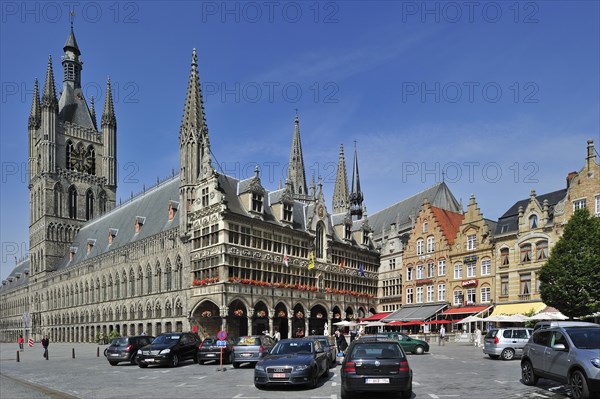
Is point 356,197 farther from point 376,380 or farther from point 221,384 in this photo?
point 376,380

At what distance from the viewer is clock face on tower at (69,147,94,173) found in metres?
95.4

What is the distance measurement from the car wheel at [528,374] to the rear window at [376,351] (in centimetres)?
480

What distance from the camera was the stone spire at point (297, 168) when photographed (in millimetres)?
95500

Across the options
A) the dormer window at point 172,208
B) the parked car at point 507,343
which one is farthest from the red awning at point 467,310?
the dormer window at point 172,208

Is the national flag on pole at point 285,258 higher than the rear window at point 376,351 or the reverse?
higher

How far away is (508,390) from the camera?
16.2 meters

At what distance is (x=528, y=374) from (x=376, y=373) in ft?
19.0

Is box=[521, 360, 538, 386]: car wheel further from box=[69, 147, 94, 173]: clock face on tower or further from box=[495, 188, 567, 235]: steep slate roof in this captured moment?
box=[69, 147, 94, 173]: clock face on tower

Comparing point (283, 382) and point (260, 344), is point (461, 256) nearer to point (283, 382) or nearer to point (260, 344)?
point (260, 344)

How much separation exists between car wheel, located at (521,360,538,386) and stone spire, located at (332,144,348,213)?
76854 mm

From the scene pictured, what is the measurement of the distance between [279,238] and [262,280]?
496cm

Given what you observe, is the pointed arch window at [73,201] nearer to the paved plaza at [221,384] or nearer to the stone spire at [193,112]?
the stone spire at [193,112]

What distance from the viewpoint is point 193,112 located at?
5675cm

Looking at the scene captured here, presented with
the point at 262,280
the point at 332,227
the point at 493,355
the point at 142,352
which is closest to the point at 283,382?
the point at 142,352
